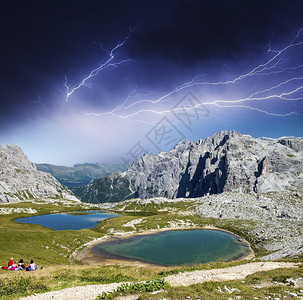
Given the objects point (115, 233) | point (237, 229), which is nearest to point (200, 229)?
point (237, 229)

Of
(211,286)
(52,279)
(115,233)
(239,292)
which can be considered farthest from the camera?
(115,233)

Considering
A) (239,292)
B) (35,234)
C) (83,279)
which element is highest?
(239,292)

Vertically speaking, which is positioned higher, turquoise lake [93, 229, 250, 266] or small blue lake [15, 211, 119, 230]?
turquoise lake [93, 229, 250, 266]

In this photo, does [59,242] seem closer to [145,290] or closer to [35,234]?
[35,234]

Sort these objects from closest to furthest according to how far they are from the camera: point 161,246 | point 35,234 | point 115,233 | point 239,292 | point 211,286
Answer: point 239,292 → point 211,286 → point 35,234 → point 161,246 → point 115,233

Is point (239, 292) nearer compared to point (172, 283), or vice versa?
point (239, 292)

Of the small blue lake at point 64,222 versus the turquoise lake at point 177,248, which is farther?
the small blue lake at point 64,222

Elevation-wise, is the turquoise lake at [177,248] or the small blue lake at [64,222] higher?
the turquoise lake at [177,248]

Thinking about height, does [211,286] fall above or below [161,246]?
above
